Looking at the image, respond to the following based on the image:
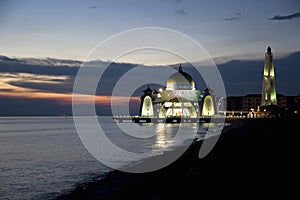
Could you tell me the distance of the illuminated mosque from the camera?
463ft

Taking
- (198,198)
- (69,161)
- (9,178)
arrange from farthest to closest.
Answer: (69,161), (9,178), (198,198)

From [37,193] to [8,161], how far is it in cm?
1450

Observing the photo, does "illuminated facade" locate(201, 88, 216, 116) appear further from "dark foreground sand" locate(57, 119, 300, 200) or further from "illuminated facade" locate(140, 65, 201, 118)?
"dark foreground sand" locate(57, 119, 300, 200)

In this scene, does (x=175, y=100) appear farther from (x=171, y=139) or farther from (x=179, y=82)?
(x=171, y=139)

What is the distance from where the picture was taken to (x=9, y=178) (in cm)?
2253

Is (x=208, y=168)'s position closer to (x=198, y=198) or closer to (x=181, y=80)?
(x=198, y=198)

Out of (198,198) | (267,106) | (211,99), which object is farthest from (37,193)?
(211,99)

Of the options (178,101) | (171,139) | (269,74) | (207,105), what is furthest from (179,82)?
(171,139)

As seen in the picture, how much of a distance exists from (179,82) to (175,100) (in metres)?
8.62

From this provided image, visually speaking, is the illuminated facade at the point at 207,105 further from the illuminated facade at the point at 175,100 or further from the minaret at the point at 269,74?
the minaret at the point at 269,74

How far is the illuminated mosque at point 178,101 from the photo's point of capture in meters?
141

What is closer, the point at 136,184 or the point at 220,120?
the point at 136,184

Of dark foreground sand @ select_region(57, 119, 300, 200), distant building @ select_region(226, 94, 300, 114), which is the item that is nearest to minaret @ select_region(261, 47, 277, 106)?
distant building @ select_region(226, 94, 300, 114)

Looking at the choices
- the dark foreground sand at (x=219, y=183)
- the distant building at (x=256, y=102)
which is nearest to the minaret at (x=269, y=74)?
the distant building at (x=256, y=102)
